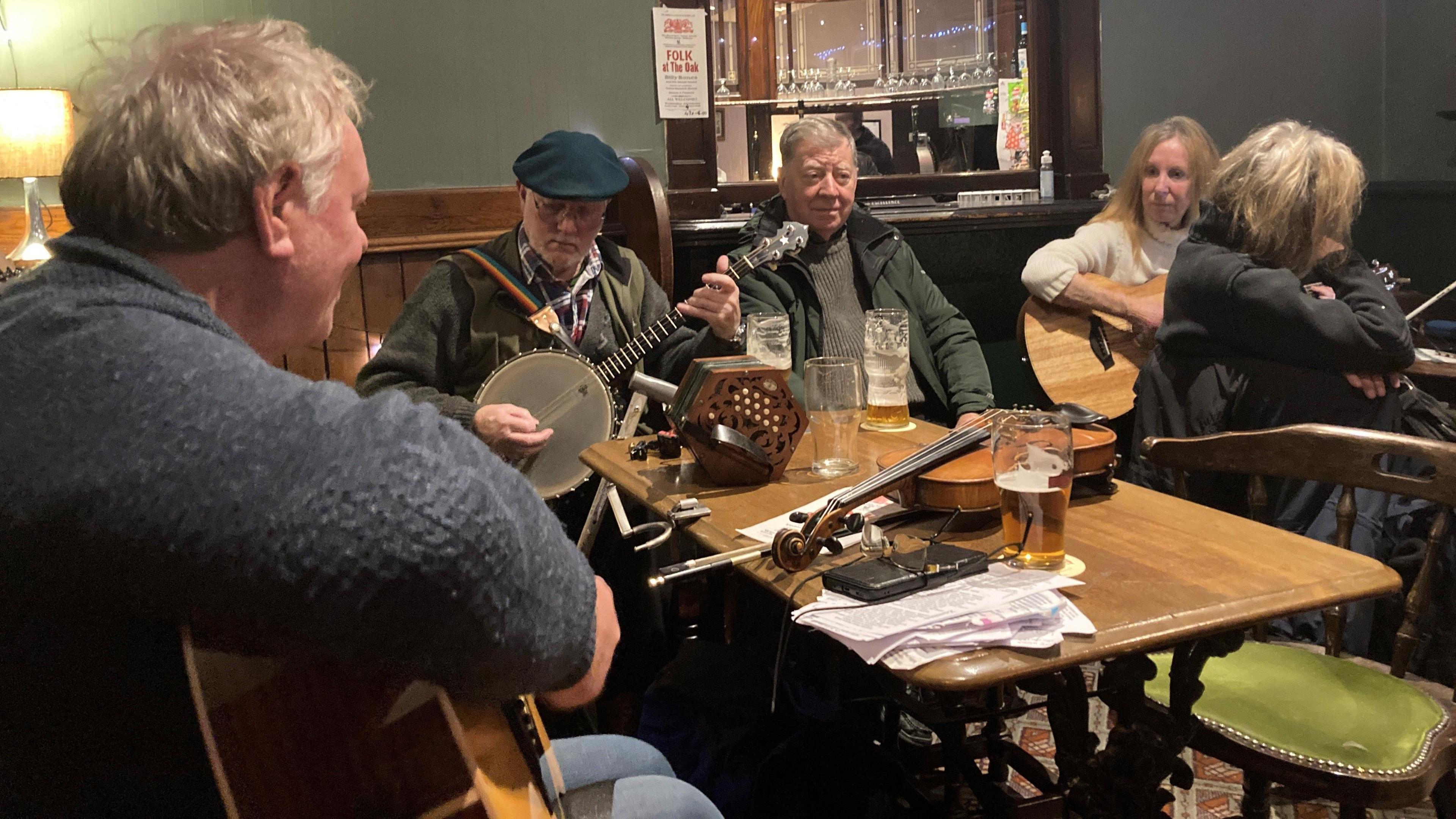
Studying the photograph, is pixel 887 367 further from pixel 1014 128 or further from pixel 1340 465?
pixel 1014 128

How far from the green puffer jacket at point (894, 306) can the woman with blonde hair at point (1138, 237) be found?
0.78 m

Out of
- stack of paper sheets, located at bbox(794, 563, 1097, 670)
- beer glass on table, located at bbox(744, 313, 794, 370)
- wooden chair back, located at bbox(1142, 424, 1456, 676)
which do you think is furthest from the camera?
beer glass on table, located at bbox(744, 313, 794, 370)

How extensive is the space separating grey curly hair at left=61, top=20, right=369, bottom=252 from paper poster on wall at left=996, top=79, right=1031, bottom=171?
13.9ft

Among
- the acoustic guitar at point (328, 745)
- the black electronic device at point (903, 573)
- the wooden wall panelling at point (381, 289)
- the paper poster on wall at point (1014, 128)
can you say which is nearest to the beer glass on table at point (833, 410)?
the black electronic device at point (903, 573)

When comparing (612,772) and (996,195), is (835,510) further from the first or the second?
(996,195)

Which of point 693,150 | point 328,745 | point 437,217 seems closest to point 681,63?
point 693,150

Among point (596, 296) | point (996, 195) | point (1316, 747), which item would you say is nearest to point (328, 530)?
point (1316, 747)

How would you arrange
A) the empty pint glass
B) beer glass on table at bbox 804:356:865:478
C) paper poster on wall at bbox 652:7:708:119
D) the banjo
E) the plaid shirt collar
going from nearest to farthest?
beer glass on table at bbox 804:356:865:478 < the empty pint glass < the banjo < the plaid shirt collar < paper poster on wall at bbox 652:7:708:119

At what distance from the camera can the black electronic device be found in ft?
4.14

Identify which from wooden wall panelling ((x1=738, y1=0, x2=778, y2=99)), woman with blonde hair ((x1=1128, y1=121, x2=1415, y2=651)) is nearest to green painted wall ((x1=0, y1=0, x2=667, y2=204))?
wooden wall panelling ((x1=738, y1=0, x2=778, y2=99))

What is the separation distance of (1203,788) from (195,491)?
2.29 metres

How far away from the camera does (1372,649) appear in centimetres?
260

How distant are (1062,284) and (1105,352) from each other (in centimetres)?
29

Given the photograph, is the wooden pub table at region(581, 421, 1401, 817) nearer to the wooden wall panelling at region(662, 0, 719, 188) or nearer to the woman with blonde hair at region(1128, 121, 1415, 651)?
the woman with blonde hair at region(1128, 121, 1415, 651)
